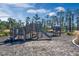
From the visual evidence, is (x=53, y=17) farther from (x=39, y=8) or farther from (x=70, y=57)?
(x=70, y=57)

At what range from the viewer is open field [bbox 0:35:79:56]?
5.52 m

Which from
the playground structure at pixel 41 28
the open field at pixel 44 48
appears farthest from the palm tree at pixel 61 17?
the open field at pixel 44 48

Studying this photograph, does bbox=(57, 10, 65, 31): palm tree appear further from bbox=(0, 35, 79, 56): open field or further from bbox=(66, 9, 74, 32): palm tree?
bbox=(0, 35, 79, 56): open field

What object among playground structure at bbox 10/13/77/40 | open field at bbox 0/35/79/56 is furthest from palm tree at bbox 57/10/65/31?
open field at bbox 0/35/79/56

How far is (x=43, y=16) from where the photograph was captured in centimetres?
552

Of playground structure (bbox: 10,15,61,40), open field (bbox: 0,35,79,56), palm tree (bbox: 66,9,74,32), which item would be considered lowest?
open field (bbox: 0,35,79,56)

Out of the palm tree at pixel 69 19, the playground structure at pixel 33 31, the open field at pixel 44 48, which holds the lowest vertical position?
the open field at pixel 44 48

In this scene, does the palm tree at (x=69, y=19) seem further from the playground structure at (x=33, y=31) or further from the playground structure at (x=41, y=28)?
the playground structure at (x=33, y=31)

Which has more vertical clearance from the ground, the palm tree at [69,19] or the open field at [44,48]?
the palm tree at [69,19]

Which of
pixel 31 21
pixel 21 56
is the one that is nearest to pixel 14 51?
pixel 21 56

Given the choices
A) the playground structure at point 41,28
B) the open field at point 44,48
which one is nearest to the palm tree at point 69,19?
the playground structure at point 41,28

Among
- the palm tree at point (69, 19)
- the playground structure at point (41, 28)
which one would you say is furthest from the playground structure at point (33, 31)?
the palm tree at point (69, 19)

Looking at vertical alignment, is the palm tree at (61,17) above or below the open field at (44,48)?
above

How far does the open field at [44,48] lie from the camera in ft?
18.1
